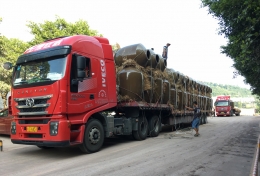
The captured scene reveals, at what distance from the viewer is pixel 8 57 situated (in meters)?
19.4

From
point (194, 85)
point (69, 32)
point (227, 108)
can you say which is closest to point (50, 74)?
point (194, 85)

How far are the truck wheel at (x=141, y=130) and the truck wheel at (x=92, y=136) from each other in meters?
2.44

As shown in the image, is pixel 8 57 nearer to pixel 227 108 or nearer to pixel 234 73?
pixel 234 73

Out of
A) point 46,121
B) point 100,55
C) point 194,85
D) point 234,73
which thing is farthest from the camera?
point 234,73

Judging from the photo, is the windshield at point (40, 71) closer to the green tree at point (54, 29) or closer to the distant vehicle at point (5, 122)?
the distant vehicle at point (5, 122)

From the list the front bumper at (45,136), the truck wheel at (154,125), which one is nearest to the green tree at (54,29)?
the truck wheel at (154,125)

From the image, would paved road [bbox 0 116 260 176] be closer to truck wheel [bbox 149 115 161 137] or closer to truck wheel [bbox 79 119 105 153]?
truck wheel [bbox 79 119 105 153]

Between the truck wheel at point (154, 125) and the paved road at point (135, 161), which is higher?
the truck wheel at point (154, 125)

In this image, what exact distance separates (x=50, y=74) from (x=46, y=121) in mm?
1277

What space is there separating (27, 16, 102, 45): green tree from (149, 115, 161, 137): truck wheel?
12085mm

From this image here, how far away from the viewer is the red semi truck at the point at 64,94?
6.20 m

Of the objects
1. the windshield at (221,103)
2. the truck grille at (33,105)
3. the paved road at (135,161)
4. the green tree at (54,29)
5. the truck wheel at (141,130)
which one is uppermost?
the green tree at (54,29)

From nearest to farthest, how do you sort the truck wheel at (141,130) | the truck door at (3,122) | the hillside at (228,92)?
the truck wheel at (141,130)
the truck door at (3,122)
the hillside at (228,92)

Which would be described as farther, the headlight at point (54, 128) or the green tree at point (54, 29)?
the green tree at point (54, 29)
